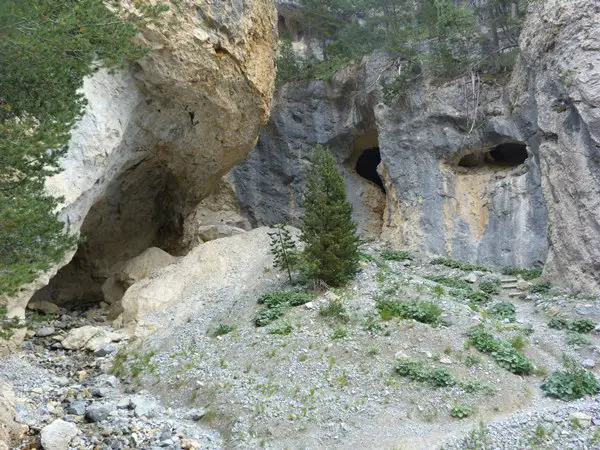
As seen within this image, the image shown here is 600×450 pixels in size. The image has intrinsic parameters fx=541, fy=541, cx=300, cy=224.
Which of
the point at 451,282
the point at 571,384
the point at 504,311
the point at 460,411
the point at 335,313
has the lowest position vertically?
the point at 571,384

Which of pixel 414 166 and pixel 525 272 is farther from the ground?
pixel 414 166

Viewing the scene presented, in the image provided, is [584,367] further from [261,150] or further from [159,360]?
[261,150]

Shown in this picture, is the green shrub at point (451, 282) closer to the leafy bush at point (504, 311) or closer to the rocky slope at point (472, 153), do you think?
the leafy bush at point (504, 311)

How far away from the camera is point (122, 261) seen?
23031mm

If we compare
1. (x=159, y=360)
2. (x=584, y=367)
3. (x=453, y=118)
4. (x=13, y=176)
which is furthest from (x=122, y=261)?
(x=584, y=367)

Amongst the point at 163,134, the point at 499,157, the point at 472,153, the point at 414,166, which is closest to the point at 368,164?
the point at 414,166

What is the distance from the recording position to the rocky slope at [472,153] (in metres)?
17.3

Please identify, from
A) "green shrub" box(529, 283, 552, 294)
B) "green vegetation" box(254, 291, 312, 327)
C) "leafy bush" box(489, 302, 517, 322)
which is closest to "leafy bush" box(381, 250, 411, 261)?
"green shrub" box(529, 283, 552, 294)

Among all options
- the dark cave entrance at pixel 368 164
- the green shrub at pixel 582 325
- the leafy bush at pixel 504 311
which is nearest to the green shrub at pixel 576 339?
the green shrub at pixel 582 325

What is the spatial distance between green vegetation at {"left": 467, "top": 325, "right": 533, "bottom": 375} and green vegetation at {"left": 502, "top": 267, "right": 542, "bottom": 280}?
7.36m

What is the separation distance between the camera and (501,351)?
12.5m

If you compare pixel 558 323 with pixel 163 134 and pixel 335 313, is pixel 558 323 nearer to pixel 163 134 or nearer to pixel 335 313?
pixel 335 313

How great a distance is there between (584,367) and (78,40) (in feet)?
40.8

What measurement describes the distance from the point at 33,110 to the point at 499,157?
73.2 ft
